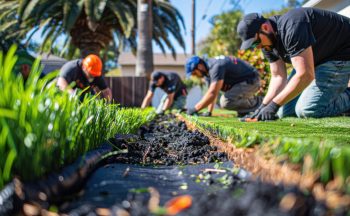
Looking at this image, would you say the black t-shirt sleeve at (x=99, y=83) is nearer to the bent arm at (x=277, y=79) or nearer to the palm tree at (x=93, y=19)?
the bent arm at (x=277, y=79)

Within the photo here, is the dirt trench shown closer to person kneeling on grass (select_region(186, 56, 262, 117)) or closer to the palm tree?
person kneeling on grass (select_region(186, 56, 262, 117))

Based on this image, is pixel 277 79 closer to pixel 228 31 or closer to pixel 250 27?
pixel 250 27

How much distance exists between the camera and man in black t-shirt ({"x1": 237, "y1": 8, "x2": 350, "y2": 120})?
339 cm

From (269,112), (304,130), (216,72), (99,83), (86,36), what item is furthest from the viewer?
(86,36)

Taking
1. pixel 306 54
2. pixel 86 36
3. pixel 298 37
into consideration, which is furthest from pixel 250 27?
pixel 86 36

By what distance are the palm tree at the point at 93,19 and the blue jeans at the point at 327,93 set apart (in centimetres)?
857

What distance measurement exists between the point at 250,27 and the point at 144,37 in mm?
9169

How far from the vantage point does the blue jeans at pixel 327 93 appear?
4.22 metres

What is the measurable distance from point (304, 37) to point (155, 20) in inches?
446

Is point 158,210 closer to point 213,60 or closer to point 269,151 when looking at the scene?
point 269,151

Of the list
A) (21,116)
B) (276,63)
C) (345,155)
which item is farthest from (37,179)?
(276,63)

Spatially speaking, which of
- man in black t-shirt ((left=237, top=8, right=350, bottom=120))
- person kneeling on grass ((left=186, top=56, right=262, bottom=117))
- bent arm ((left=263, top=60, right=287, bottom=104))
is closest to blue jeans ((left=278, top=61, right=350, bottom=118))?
man in black t-shirt ((left=237, top=8, right=350, bottom=120))

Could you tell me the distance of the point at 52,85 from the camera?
168cm

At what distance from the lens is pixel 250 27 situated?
3496 millimetres
